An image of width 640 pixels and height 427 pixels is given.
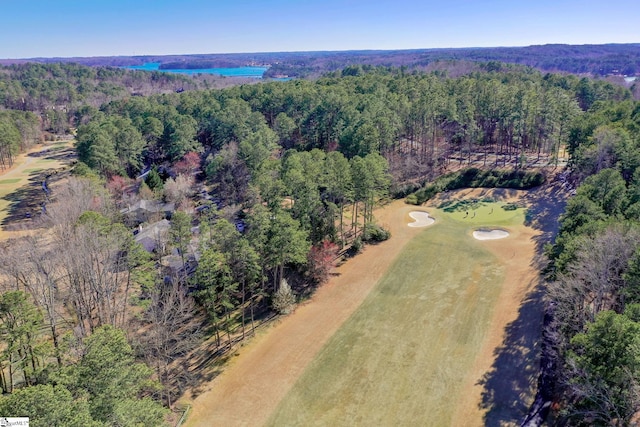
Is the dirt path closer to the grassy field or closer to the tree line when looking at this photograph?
the tree line

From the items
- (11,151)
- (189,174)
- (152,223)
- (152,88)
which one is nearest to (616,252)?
(152,223)

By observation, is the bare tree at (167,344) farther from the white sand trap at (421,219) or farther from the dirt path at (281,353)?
the white sand trap at (421,219)

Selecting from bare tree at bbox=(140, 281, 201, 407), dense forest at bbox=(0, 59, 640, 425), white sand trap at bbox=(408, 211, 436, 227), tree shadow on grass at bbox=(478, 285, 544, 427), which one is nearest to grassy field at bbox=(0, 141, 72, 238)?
dense forest at bbox=(0, 59, 640, 425)

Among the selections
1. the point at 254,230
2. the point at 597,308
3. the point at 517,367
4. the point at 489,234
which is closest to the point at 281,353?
the point at 254,230

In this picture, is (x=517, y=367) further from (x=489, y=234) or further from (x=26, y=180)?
(x=26, y=180)

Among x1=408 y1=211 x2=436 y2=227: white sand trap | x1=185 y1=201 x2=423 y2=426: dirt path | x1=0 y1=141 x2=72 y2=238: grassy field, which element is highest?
x1=0 y1=141 x2=72 y2=238: grassy field

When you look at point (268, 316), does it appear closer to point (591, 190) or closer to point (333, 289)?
point (333, 289)

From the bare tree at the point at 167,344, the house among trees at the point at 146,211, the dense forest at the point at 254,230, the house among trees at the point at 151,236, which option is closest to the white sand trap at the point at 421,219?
the dense forest at the point at 254,230
